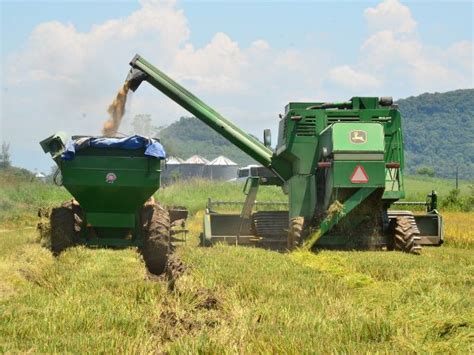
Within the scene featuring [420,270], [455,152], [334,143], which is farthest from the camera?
[455,152]

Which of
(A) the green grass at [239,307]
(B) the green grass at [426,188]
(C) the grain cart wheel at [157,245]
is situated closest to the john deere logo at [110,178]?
(C) the grain cart wheel at [157,245]

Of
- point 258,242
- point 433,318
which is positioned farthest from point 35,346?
point 258,242

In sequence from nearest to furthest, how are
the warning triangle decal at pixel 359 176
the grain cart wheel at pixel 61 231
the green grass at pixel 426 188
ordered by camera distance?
1. the grain cart wheel at pixel 61 231
2. the warning triangle decal at pixel 359 176
3. the green grass at pixel 426 188

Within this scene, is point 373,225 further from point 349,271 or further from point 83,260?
point 83,260

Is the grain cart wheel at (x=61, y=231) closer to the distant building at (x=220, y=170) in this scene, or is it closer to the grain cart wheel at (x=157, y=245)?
the grain cart wheel at (x=157, y=245)

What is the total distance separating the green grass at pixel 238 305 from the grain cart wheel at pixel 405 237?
2077mm

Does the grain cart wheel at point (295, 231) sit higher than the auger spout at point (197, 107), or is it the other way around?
the auger spout at point (197, 107)

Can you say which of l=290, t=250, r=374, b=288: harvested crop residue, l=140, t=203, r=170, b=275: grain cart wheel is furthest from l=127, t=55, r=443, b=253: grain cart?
l=140, t=203, r=170, b=275: grain cart wheel

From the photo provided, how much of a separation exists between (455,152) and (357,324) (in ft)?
634

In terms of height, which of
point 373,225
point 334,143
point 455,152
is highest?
point 455,152

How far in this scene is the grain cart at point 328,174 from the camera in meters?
13.1

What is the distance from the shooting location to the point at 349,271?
9.67 m

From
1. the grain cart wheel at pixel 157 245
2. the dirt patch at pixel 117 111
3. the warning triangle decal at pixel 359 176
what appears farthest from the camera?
the dirt patch at pixel 117 111

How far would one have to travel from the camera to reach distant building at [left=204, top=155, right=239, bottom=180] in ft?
355
